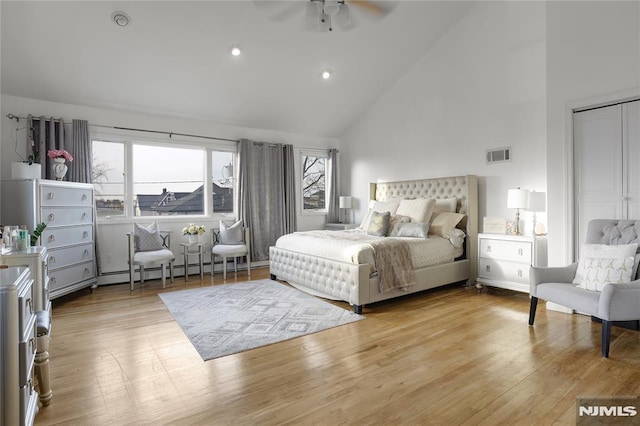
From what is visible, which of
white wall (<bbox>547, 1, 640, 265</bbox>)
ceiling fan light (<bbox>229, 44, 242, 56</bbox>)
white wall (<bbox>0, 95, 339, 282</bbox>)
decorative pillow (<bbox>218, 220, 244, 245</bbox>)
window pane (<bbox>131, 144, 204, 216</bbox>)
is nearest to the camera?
white wall (<bbox>547, 1, 640, 265</bbox>)

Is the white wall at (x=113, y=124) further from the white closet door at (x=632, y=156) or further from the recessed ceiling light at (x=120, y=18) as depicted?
the white closet door at (x=632, y=156)

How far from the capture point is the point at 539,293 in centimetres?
322

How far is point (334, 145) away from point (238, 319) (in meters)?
4.85

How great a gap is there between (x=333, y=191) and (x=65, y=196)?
4645mm

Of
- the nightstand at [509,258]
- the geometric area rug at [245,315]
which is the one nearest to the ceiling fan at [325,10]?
the geometric area rug at [245,315]

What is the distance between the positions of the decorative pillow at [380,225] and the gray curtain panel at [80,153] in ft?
13.0

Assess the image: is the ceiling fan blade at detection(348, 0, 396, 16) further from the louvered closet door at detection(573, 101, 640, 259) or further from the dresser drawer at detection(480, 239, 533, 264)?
the dresser drawer at detection(480, 239, 533, 264)

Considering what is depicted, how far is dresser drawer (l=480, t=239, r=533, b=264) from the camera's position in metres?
4.21

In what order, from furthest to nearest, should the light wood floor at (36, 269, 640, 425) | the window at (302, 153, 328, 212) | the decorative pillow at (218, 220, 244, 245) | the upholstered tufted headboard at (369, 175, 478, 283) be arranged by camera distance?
the window at (302, 153, 328, 212), the decorative pillow at (218, 220, 244, 245), the upholstered tufted headboard at (369, 175, 478, 283), the light wood floor at (36, 269, 640, 425)

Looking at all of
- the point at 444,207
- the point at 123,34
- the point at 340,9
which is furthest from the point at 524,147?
the point at 123,34

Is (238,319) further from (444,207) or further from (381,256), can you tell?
(444,207)

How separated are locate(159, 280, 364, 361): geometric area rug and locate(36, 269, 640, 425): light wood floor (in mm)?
135

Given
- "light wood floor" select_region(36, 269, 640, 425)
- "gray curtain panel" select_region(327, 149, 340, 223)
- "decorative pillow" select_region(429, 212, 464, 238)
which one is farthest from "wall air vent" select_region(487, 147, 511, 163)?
"gray curtain panel" select_region(327, 149, 340, 223)

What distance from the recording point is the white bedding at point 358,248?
3.84 metres
